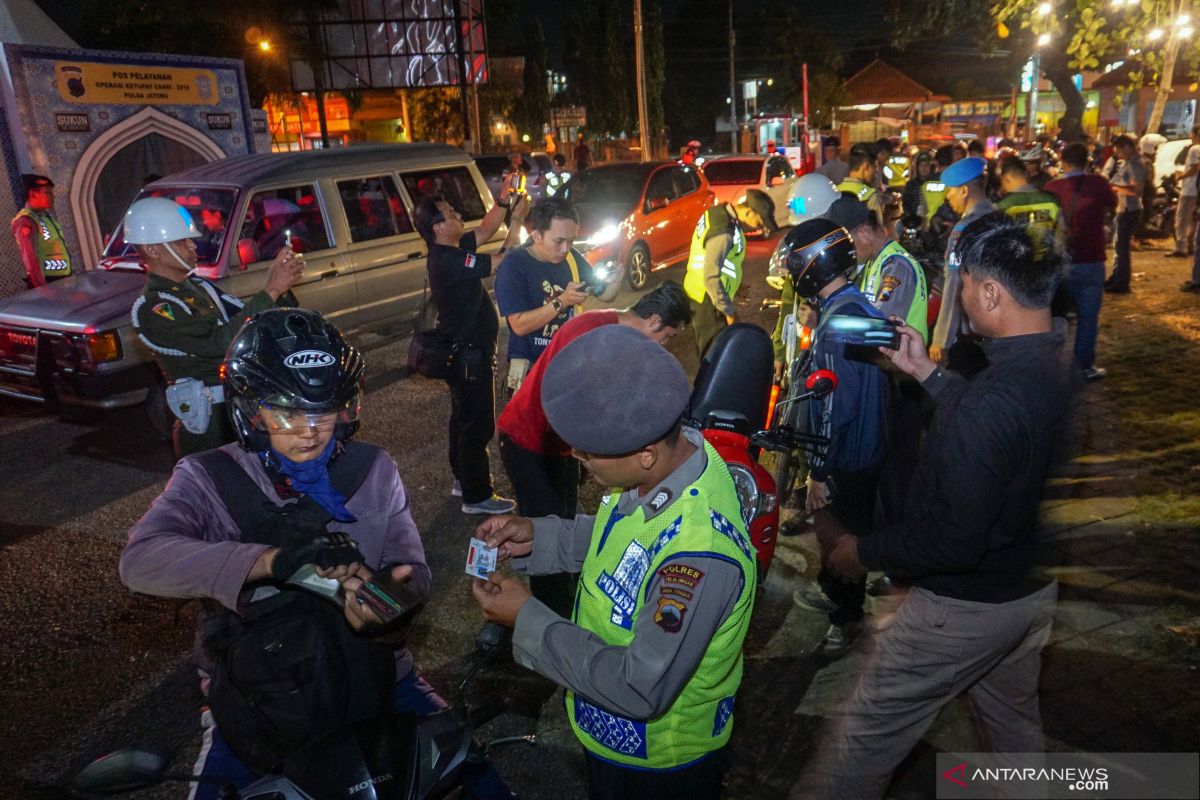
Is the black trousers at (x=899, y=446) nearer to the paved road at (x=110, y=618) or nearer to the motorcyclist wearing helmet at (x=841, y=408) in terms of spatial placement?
the motorcyclist wearing helmet at (x=841, y=408)

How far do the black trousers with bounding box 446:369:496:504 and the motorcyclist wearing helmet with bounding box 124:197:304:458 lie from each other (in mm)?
1275

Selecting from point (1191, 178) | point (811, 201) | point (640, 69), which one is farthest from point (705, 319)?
point (640, 69)

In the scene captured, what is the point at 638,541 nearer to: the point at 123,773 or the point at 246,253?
the point at 123,773

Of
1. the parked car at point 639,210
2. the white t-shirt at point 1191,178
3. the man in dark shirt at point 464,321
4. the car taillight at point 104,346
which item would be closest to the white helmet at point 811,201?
the man in dark shirt at point 464,321

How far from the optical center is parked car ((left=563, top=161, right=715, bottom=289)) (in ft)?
40.8

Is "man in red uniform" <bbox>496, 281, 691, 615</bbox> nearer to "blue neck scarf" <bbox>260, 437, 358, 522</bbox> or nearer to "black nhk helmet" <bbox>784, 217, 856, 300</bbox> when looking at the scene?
"black nhk helmet" <bbox>784, 217, 856, 300</bbox>

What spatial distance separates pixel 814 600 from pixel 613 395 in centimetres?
318

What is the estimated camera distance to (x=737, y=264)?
6188 millimetres

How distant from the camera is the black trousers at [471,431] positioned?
5.27 meters

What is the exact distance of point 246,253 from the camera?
7.51m

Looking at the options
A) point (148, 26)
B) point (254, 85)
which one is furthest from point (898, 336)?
point (254, 85)

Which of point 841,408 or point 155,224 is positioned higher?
point 155,224

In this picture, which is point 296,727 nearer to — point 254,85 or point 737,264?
point 737,264

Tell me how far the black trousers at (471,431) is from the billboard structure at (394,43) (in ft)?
76.1
